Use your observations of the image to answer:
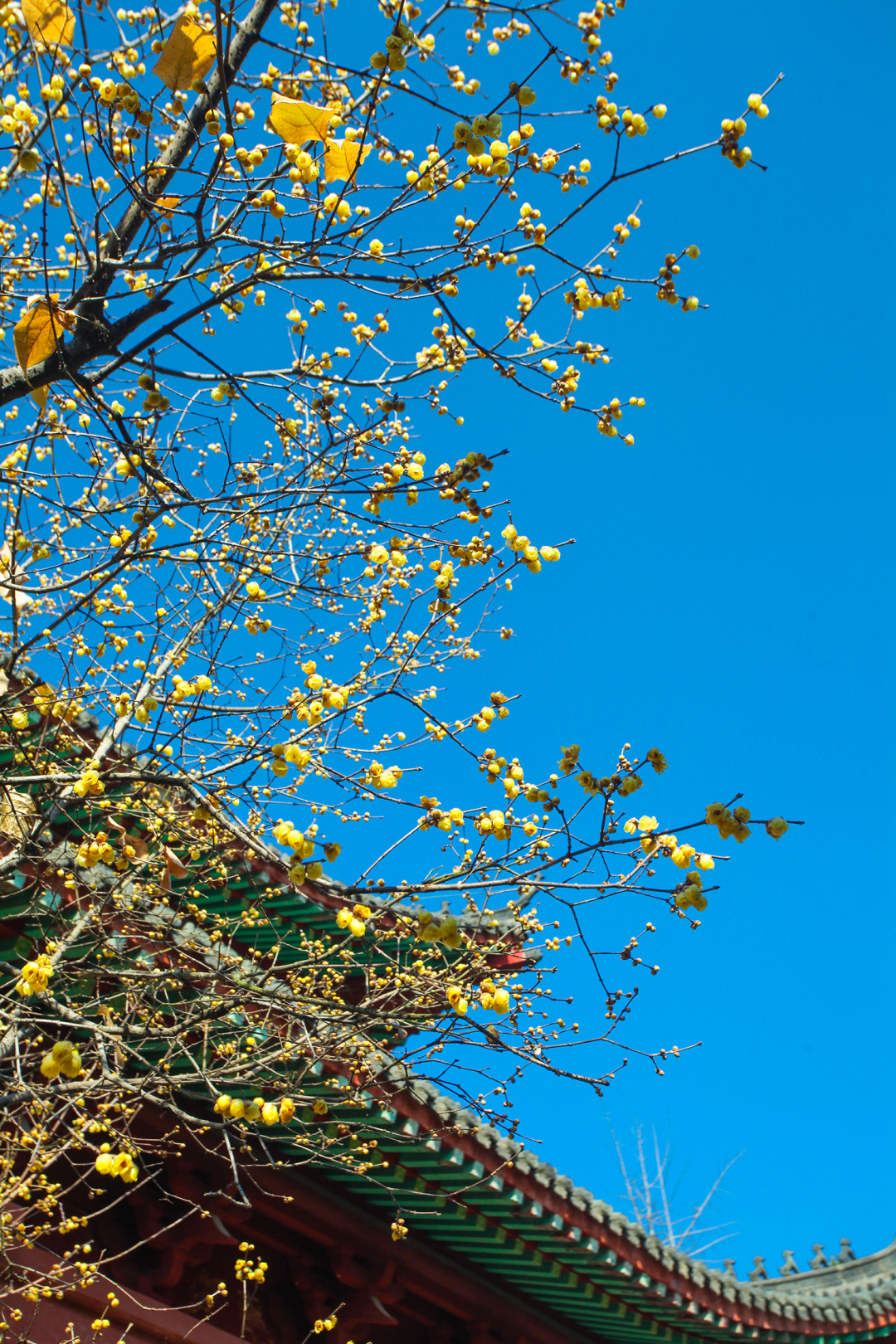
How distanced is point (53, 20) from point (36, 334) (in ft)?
2.86

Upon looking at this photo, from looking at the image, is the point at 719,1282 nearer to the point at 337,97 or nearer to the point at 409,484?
the point at 409,484

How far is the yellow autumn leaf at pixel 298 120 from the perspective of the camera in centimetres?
252

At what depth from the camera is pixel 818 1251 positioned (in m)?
11.1

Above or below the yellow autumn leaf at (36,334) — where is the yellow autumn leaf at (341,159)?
above

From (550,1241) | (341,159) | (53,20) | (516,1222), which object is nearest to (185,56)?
(53,20)

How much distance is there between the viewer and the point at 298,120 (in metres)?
2.57

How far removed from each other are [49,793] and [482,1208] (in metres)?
3.23

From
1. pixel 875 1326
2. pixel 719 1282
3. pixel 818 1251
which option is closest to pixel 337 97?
pixel 719 1282

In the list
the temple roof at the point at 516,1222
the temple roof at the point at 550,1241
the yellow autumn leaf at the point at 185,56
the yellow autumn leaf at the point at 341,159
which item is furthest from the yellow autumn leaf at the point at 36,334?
the temple roof at the point at 550,1241

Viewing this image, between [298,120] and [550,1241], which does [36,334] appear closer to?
[298,120]

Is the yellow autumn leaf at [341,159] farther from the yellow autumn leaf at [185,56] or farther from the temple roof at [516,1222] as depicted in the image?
the temple roof at [516,1222]

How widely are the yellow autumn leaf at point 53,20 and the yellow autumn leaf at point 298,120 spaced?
26.7 inches

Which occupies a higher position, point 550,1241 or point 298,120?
point 298,120

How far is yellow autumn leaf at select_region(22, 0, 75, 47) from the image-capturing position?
2.72 m
